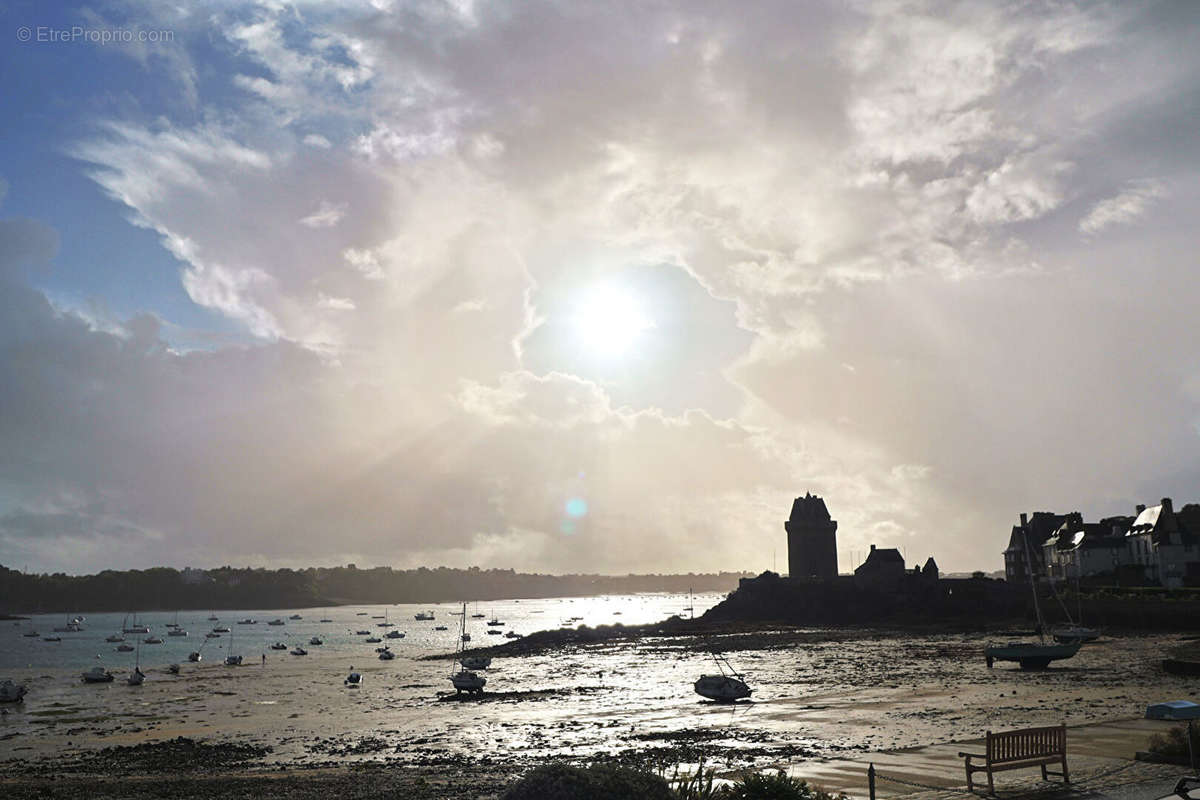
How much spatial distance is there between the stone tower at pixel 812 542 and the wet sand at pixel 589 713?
64179 mm

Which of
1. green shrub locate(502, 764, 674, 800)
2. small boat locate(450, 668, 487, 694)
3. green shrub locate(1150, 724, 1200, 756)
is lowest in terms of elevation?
small boat locate(450, 668, 487, 694)

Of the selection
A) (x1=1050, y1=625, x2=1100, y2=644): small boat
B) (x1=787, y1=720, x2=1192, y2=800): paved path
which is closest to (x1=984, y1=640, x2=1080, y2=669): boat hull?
(x1=1050, y1=625, x2=1100, y2=644): small boat

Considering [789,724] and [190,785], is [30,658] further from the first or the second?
[789,724]

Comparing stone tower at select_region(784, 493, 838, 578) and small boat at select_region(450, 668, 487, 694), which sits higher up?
stone tower at select_region(784, 493, 838, 578)

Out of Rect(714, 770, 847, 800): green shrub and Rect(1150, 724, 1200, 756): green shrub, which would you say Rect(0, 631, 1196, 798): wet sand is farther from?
Rect(714, 770, 847, 800): green shrub

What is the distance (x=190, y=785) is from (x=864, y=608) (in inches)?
4433

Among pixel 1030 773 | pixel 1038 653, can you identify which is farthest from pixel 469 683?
pixel 1030 773

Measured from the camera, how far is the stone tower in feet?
524

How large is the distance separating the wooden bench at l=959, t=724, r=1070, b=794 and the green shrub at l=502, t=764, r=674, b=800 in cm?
1236

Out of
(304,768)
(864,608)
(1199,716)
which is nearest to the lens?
(1199,716)

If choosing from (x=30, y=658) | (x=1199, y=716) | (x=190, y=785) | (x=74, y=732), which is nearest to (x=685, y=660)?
(x=74, y=732)

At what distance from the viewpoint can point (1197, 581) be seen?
9619 cm

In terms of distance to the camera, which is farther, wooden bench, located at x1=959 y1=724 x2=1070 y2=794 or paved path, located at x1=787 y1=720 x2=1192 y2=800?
wooden bench, located at x1=959 y1=724 x2=1070 y2=794

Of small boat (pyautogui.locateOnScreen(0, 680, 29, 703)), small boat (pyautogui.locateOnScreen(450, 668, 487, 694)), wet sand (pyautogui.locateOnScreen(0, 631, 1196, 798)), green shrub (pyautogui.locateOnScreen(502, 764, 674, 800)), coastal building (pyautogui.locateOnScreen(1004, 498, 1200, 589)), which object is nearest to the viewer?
green shrub (pyautogui.locateOnScreen(502, 764, 674, 800))
